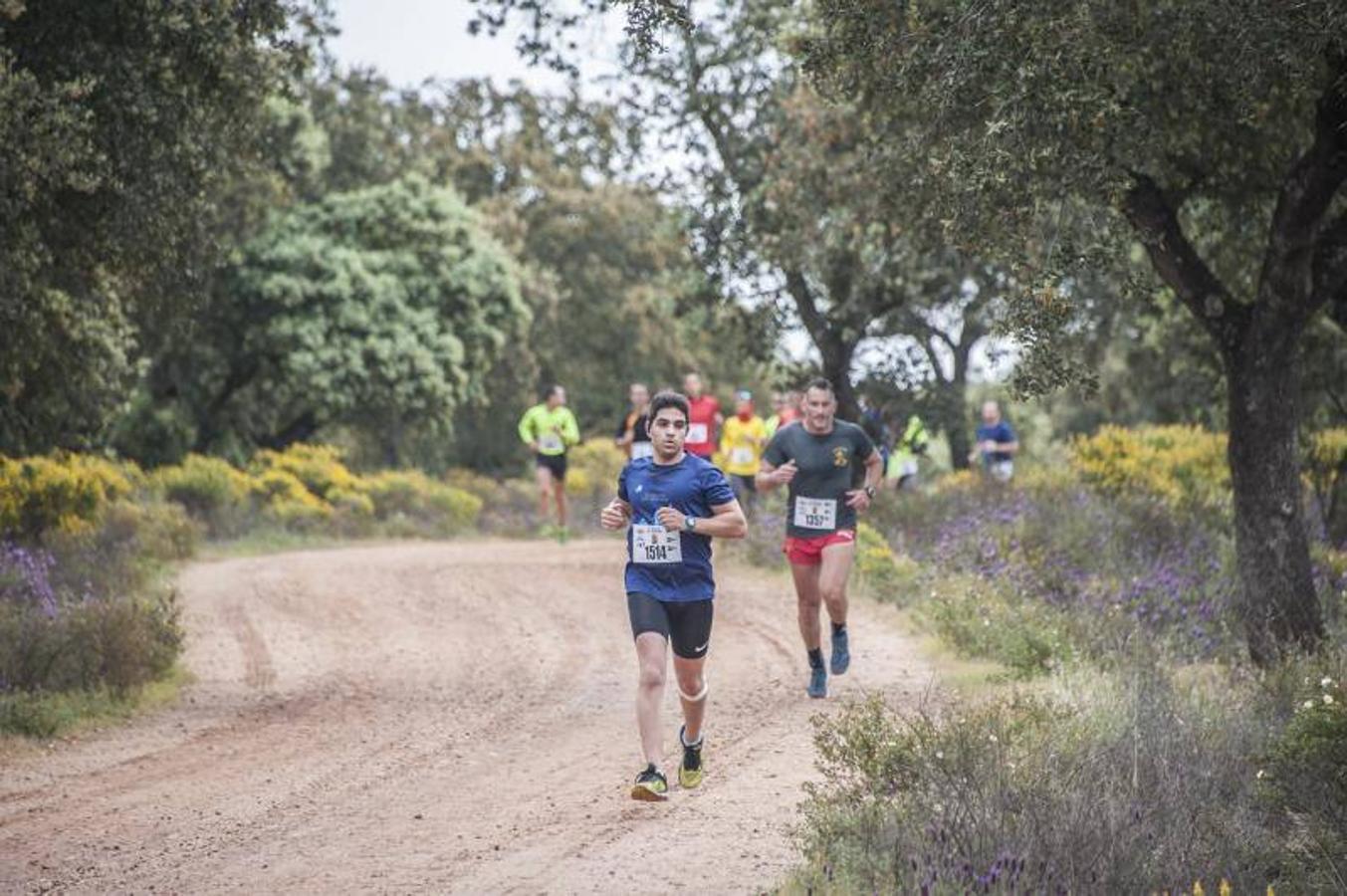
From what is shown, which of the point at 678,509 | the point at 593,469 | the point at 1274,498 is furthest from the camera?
the point at 593,469

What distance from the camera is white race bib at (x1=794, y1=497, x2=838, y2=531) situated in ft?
38.0

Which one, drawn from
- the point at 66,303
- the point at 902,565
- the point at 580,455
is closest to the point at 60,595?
the point at 66,303

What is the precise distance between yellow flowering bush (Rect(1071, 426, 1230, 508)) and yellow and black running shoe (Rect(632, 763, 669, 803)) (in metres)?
12.4

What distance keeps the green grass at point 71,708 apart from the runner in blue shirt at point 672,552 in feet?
15.8

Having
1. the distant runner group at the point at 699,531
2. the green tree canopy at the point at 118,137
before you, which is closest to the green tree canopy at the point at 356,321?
the distant runner group at the point at 699,531

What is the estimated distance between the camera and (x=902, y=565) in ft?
57.0

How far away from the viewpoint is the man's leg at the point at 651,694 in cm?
843

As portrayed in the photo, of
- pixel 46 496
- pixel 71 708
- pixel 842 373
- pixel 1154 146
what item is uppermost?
pixel 1154 146

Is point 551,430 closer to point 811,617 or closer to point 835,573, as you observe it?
point 811,617

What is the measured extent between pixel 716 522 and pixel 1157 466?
15.2 m

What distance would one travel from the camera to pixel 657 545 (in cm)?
864

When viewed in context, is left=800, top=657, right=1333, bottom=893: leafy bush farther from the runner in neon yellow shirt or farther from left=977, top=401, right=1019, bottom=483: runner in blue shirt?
left=977, top=401, right=1019, bottom=483: runner in blue shirt

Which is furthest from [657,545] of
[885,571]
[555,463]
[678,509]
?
[555,463]

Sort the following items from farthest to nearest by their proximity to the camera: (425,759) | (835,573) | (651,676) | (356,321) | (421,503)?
(356,321) → (421,503) → (835,573) → (425,759) → (651,676)
